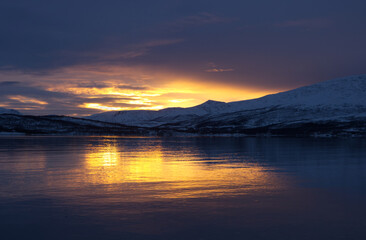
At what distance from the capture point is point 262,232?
13094 millimetres

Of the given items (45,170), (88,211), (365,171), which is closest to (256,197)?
(88,211)

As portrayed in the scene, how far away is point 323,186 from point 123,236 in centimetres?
1536

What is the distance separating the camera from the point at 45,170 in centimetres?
3009

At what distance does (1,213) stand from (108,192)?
6023mm

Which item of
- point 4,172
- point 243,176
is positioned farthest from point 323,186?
point 4,172

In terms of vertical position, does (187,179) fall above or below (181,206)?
above

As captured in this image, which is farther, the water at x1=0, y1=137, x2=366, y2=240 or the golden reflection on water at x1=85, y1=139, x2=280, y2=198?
the golden reflection on water at x1=85, y1=139, x2=280, y2=198

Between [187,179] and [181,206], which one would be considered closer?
[181,206]

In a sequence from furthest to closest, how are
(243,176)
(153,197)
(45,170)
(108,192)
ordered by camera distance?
(45,170)
(243,176)
(108,192)
(153,197)

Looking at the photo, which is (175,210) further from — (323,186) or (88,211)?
(323,186)

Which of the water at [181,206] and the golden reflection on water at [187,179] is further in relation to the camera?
the golden reflection on water at [187,179]

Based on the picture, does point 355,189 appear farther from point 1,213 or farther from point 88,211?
point 1,213

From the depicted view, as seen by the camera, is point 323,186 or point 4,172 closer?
point 323,186

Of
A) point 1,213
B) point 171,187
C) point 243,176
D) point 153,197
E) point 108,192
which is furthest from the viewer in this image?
point 243,176
